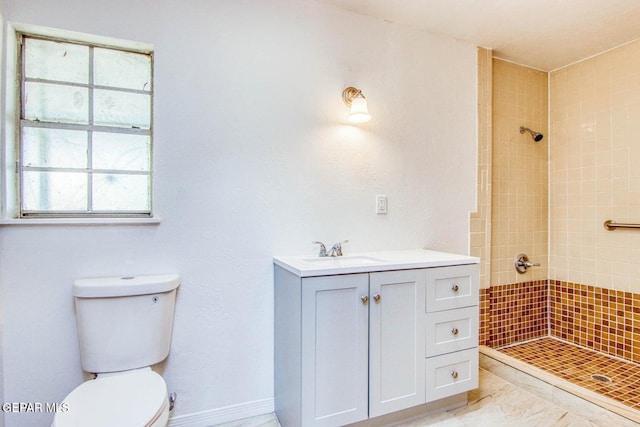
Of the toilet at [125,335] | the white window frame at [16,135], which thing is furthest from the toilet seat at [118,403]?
the white window frame at [16,135]

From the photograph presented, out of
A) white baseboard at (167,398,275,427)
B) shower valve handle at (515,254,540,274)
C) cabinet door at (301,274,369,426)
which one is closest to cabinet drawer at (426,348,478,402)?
cabinet door at (301,274,369,426)

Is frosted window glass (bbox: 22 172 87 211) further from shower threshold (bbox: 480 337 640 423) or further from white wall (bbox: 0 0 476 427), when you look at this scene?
shower threshold (bbox: 480 337 640 423)

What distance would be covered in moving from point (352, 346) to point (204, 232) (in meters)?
0.91

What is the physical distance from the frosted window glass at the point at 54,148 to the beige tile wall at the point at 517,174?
8.65 feet

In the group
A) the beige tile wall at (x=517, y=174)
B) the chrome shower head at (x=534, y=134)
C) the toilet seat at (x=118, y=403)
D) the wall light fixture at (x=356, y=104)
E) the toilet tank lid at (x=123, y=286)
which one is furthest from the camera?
the chrome shower head at (x=534, y=134)

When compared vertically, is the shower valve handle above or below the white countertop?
below

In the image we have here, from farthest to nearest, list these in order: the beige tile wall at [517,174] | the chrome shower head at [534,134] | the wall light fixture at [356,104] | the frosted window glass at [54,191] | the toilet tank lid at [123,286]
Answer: the chrome shower head at [534,134] < the beige tile wall at [517,174] < the wall light fixture at [356,104] < the frosted window glass at [54,191] < the toilet tank lid at [123,286]

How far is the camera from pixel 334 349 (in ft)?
4.58

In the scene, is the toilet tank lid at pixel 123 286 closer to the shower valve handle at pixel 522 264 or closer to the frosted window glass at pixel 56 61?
the frosted window glass at pixel 56 61

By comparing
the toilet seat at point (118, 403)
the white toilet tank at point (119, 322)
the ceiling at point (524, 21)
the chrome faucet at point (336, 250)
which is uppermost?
the ceiling at point (524, 21)

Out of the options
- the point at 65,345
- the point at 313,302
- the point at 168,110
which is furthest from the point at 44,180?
the point at 313,302

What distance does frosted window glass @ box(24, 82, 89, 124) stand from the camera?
142cm

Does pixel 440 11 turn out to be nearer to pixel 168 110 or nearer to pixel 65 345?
pixel 168 110

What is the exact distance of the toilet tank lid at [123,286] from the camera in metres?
1.29
